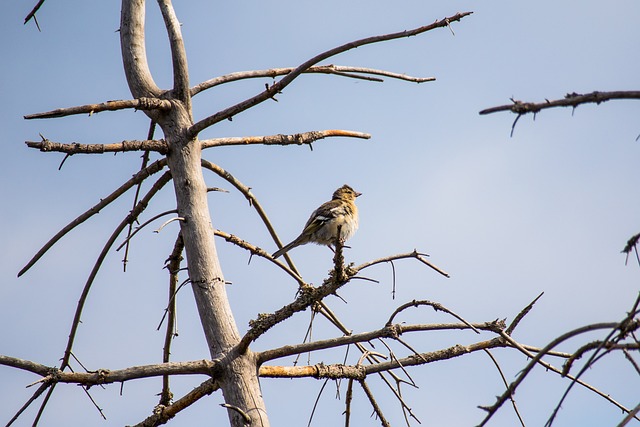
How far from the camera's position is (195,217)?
5.58 meters

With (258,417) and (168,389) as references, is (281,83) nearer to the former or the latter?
(258,417)

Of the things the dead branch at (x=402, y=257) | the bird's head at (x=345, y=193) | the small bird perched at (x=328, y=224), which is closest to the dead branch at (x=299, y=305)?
the dead branch at (x=402, y=257)

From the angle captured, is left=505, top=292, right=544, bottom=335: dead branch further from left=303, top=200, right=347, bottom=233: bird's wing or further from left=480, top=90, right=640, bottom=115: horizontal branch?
left=303, top=200, right=347, bottom=233: bird's wing

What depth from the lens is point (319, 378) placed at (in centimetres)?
526

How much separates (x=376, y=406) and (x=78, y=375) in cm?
204

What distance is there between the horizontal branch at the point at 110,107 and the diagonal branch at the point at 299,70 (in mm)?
356

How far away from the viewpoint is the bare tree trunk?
496cm

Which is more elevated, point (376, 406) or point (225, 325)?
point (225, 325)

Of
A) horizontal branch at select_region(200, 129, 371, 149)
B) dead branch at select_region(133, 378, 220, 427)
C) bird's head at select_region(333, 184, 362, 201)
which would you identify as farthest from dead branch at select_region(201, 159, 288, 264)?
bird's head at select_region(333, 184, 362, 201)

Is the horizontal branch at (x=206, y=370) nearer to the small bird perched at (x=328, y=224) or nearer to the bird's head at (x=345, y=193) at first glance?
the small bird perched at (x=328, y=224)

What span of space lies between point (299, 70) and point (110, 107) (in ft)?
4.19

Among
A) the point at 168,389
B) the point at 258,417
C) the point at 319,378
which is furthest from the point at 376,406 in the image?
the point at 168,389

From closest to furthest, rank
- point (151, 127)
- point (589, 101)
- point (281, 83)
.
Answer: point (589, 101), point (281, 83), point (151, 127)

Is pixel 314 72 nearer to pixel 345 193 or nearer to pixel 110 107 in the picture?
pixel 110 107
